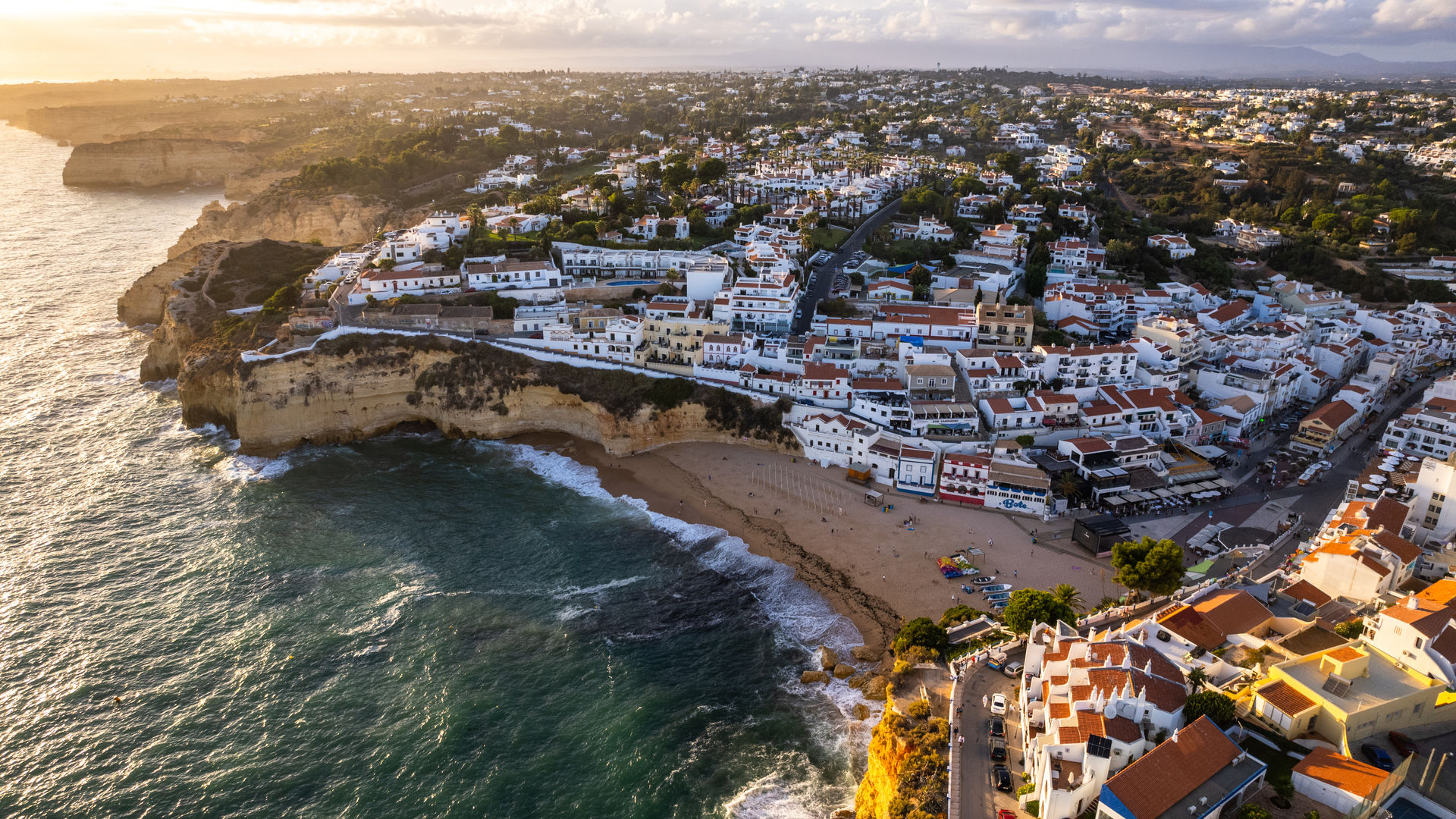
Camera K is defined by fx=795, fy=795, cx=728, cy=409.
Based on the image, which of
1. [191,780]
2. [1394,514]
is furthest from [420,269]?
[1394,514]

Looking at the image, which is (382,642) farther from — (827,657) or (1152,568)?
(1152,568)

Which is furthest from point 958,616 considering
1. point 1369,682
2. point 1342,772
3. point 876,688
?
point 1342,772

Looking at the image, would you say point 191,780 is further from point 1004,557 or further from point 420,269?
point 420,269

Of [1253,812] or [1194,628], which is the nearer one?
[1253,812]

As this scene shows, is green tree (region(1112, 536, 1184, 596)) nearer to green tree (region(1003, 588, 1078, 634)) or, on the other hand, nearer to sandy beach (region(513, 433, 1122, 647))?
sandy beach (region(513, 433, 1122, 647))

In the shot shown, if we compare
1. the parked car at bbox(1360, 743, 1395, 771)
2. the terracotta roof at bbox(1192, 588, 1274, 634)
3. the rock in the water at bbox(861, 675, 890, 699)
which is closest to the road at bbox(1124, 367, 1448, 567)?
the terracotta roof at bbox(1192, 588, 1274, 634)

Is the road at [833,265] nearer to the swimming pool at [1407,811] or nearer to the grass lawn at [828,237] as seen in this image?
the grass lawn at [828,237]

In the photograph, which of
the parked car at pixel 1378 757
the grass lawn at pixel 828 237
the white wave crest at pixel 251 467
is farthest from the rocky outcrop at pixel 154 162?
the parked car at pixel 1378 757
